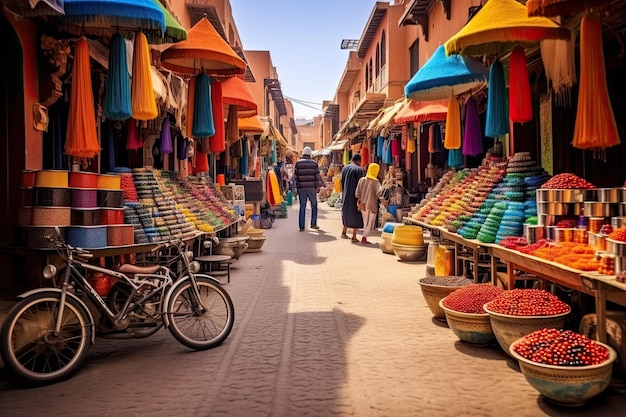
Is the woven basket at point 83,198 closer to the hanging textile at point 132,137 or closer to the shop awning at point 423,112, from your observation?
the hanging textile at point 132,137

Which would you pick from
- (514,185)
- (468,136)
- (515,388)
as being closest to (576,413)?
(515,388)

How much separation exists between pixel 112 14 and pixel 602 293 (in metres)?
4.90

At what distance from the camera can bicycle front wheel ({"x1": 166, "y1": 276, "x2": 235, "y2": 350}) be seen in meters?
4.99

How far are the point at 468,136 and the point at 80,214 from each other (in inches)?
240

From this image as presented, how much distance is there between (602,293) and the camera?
393cm

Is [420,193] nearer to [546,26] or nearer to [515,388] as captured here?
[546,26]

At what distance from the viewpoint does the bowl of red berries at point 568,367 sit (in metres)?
3.50

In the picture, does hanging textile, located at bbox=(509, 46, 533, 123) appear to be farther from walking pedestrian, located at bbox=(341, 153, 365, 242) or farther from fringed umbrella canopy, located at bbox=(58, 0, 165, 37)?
walking pedestrian, located at bbox=(341, 153, 365, 242)

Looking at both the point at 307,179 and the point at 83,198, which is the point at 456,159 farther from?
the point at 83,198

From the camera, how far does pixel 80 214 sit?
205 inches

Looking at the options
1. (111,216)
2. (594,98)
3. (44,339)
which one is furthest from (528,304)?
(111,216)

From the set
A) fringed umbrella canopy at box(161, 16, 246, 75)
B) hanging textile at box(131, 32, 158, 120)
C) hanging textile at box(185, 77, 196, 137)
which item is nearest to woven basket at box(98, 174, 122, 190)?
hanging textile at box(131, 32, 158, 120)

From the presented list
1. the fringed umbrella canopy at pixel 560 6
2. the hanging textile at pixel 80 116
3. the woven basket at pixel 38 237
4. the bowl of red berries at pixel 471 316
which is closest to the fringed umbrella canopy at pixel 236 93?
the hanging textile at pixel 80 116

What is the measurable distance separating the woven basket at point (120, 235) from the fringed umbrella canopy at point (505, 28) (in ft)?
14.0
